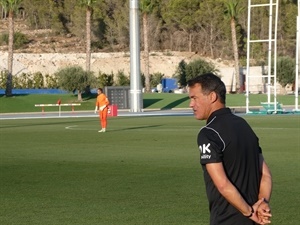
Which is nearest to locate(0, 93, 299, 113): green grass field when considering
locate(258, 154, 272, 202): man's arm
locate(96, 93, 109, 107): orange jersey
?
locate(96, 93, 109, 107): orange jersey

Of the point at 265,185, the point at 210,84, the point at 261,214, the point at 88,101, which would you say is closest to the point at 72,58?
the point at 88,101

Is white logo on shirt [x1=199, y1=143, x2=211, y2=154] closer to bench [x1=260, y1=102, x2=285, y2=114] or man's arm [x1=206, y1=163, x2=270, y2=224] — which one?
man's arm [x1=206, y1=163, x2=270, y2=224]

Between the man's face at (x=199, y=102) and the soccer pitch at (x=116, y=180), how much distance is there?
20.4ft

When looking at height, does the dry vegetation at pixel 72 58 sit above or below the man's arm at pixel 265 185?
below

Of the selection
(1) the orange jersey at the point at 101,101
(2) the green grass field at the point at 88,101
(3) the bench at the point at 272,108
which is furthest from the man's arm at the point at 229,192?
(2) the green grass field at the point at 88,101

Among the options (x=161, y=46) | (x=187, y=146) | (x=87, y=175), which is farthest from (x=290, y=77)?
(x=87, y=175)

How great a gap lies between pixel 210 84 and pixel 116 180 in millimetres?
11928

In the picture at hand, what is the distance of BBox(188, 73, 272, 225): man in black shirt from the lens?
22.2 ft

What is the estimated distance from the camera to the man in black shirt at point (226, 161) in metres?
6.77

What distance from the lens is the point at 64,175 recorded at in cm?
1991

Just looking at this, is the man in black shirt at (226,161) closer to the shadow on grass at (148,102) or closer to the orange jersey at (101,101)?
the orange jersey at (101,101)

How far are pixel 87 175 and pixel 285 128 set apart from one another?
20.8m

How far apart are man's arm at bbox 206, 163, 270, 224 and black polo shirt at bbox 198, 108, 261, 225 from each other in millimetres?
63

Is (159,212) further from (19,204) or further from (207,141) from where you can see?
(207,141)
